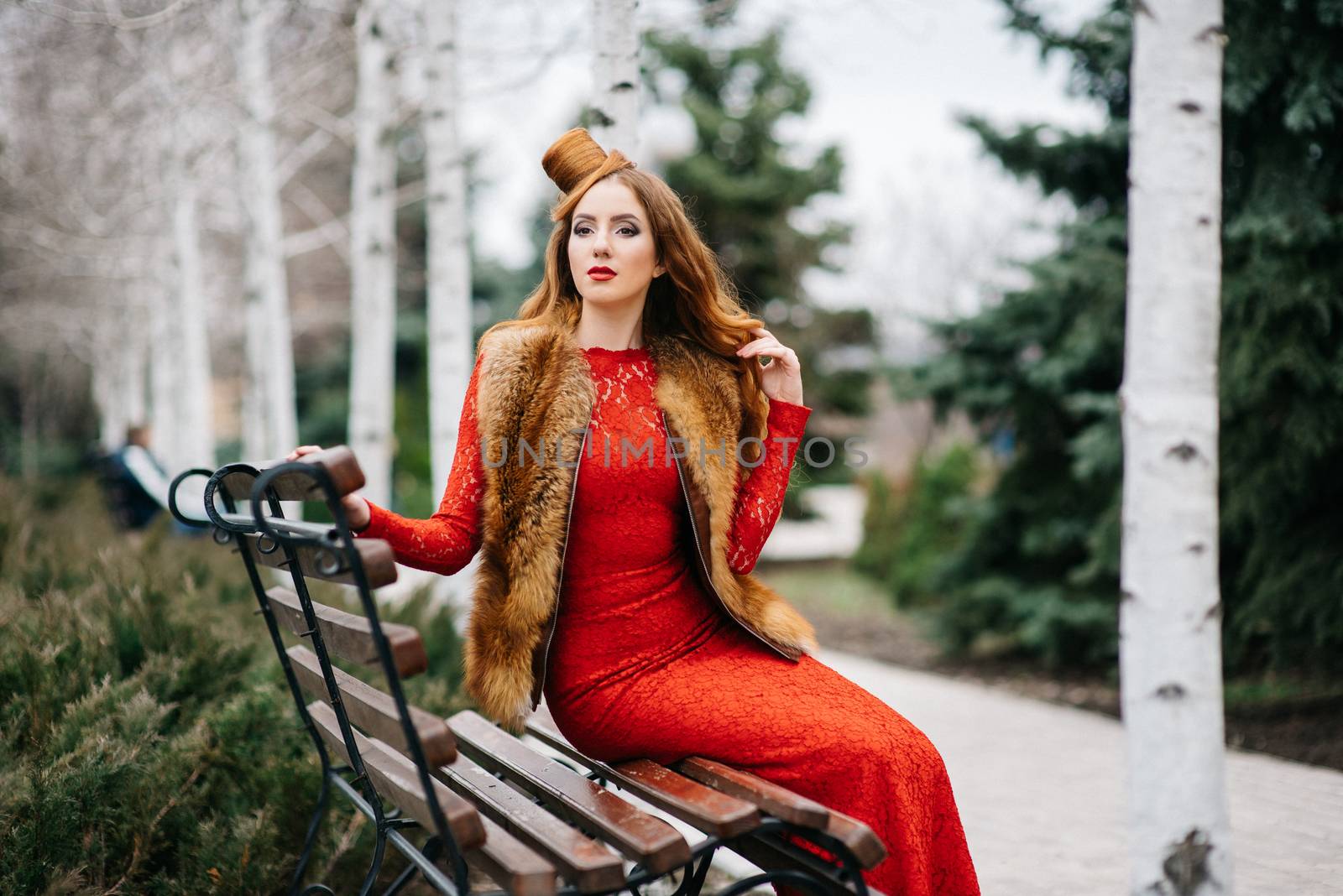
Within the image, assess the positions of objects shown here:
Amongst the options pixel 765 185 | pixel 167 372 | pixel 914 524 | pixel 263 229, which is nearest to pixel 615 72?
pixel 263 229

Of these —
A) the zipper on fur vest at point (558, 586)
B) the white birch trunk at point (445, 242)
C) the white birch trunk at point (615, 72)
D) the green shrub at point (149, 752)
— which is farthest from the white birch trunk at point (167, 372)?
the zipper on fur vest at point (558, 586)

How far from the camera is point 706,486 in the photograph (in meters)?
2.61

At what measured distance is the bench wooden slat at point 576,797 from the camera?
1908 millimetres

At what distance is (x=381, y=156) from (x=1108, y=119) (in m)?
5.34

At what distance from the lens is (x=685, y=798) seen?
6.77ft

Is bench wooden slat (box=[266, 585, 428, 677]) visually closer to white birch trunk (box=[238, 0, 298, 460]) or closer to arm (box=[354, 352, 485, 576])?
arm (box=[354, 352, 485, 576])

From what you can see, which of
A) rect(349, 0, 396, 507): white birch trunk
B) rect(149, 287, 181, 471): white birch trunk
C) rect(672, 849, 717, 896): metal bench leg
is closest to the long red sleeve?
rect(672, 849, 717, 896): metal bench leg

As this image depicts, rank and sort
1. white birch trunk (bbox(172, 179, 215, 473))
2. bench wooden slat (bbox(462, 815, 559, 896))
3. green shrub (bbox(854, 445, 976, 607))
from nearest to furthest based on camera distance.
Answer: bench wooden slat (bbox(462, 815, 559, 896))
white birch trunk (bbox(172, 179, 215, 473))
green shrub (bbox(854, 445, 976, 607))

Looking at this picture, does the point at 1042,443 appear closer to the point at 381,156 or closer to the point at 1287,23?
the point at 1287,23

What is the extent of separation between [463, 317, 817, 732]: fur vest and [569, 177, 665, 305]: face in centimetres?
17

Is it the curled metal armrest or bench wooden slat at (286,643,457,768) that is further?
the curled metal armrest

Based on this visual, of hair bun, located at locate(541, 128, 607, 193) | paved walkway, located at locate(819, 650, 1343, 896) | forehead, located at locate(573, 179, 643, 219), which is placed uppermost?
hair bun, located at locate(541, 128, 607, 193)

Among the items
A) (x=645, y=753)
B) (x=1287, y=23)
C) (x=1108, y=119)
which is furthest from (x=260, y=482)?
(x=1108, y=119)

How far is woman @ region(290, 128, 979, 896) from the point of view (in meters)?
2.29
